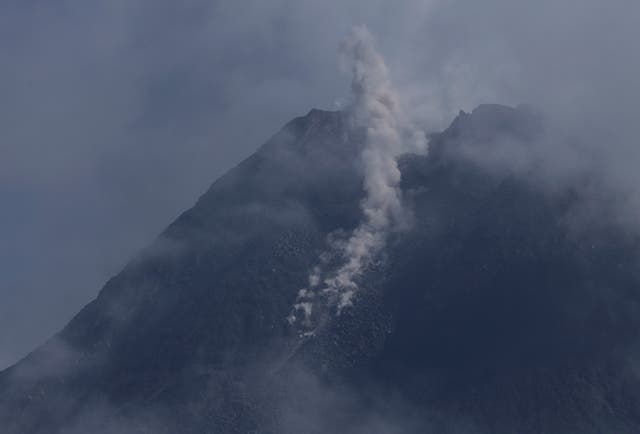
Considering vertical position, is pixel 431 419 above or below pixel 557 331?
below

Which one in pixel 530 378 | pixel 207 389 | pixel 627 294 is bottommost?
pixel 207 389

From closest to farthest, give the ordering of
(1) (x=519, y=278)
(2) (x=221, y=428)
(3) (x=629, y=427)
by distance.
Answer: (3) (x=629, y=427), (2) (x=221, y=428), (1) (x=519, y=278)

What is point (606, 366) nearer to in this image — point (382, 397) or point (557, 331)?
point (557, 331)

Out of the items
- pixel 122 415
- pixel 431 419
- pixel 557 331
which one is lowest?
pixel 122 415

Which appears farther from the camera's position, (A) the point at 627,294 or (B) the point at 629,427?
(A) the point at 627,294

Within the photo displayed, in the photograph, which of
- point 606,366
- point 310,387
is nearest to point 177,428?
point 310,387

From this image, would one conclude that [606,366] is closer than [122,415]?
Yes

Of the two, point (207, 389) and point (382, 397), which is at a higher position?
point (382, 397)

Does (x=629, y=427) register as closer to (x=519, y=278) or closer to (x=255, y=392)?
(x=519, y=278)

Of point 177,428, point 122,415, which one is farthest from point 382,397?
point 122,415

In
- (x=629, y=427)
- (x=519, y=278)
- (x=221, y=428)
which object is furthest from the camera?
(x=519, y=278)
